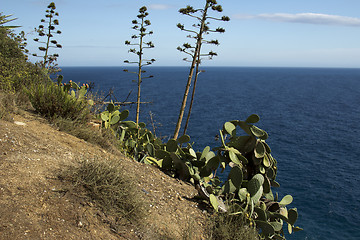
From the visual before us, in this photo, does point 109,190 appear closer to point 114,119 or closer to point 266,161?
point 266,161

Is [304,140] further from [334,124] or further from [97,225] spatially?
[97,225]

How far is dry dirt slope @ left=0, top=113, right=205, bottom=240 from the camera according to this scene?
366 cm

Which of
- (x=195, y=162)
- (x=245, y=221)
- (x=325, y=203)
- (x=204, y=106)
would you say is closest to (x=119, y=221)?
(x=245, y=221)

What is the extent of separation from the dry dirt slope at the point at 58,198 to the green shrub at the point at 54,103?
0.87 metres

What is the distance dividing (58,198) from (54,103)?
3385 millimetres

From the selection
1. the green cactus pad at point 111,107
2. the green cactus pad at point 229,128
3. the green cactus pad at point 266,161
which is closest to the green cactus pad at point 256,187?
the green cactus pad at point 266,161

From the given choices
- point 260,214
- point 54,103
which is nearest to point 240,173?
point 260,214

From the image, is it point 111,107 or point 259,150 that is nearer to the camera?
point 259,150

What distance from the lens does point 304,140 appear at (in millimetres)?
32562

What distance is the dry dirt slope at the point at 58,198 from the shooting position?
3662mm

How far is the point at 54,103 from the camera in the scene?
6.96 m

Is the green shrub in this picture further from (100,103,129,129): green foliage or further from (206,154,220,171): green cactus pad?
(206,154,220,171): green cactus pad

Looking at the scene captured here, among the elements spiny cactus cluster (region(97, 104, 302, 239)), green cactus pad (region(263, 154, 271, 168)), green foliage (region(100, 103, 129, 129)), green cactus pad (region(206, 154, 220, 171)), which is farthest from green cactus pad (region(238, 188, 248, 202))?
green foliage (region(100, 103, 129, 129))

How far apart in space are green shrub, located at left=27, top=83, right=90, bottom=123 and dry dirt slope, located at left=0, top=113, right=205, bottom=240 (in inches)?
34.3
